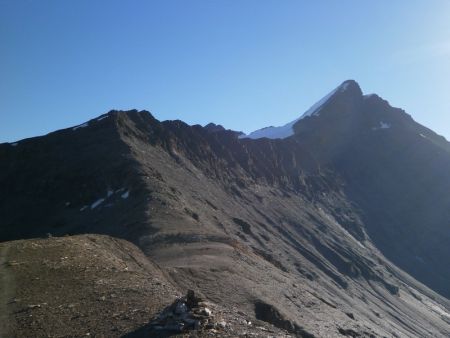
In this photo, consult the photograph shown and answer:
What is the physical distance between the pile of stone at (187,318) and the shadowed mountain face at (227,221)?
18112 mm

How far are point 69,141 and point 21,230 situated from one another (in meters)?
31.3

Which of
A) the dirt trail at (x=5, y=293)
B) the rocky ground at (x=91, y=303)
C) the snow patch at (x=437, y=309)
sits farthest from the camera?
the snow patch at (x=437, y=309)

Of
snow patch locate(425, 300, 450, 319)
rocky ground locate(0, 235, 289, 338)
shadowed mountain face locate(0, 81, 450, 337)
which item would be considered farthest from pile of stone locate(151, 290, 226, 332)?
snow patch locate(425, 300, 450, 319)

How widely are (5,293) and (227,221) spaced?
6818 cm

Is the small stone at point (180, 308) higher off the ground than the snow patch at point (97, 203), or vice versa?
the snow patch at point (97, 203)

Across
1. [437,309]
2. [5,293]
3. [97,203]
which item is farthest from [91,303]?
[437,309]

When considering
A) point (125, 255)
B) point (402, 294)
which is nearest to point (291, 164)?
point (402, 294)

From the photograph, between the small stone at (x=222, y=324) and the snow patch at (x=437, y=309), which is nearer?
the small stone at (x=222, y=324)

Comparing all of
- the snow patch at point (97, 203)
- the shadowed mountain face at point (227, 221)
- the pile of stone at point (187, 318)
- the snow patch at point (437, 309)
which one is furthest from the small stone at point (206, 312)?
the snow patch at point (437, 309)

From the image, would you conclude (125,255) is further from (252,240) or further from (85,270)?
(252,240)

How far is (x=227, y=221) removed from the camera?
92.5 m

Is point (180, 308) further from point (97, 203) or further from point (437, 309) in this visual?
point (437, 309)

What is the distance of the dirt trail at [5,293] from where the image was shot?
69.7ft

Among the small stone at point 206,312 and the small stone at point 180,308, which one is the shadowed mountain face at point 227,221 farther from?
the small stone at point 180,308
